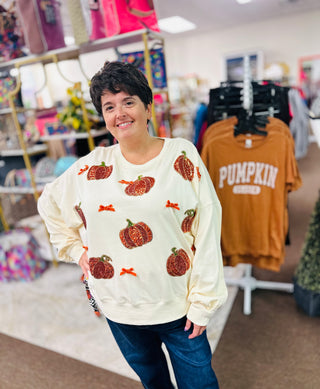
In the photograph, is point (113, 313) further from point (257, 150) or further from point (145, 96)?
point (257, 150)

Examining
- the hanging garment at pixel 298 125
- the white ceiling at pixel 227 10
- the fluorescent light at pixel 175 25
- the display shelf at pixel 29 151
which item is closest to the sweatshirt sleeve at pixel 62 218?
the display shelf at pixel 29 151

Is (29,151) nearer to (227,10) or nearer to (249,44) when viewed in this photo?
(227,10)

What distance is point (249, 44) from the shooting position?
9.98 meters

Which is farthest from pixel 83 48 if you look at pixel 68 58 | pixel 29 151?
pixel 29 151

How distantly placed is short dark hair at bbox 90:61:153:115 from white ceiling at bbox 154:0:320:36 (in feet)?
20.3

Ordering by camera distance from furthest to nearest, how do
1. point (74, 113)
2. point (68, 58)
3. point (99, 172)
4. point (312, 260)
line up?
point (74, 113), point (68, 58), point (312, 260), point (99, 172)

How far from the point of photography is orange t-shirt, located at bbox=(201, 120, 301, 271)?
5.58 ft

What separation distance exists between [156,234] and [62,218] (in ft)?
1.70

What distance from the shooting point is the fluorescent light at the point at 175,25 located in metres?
7.88

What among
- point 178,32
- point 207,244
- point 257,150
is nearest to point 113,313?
point 207,244

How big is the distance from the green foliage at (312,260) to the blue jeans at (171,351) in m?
1.20

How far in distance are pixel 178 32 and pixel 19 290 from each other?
9.55 m

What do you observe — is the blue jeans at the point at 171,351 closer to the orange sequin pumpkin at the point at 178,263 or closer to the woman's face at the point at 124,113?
the orange sequin pumpkin at the point at 178,263

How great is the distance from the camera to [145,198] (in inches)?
38.1
